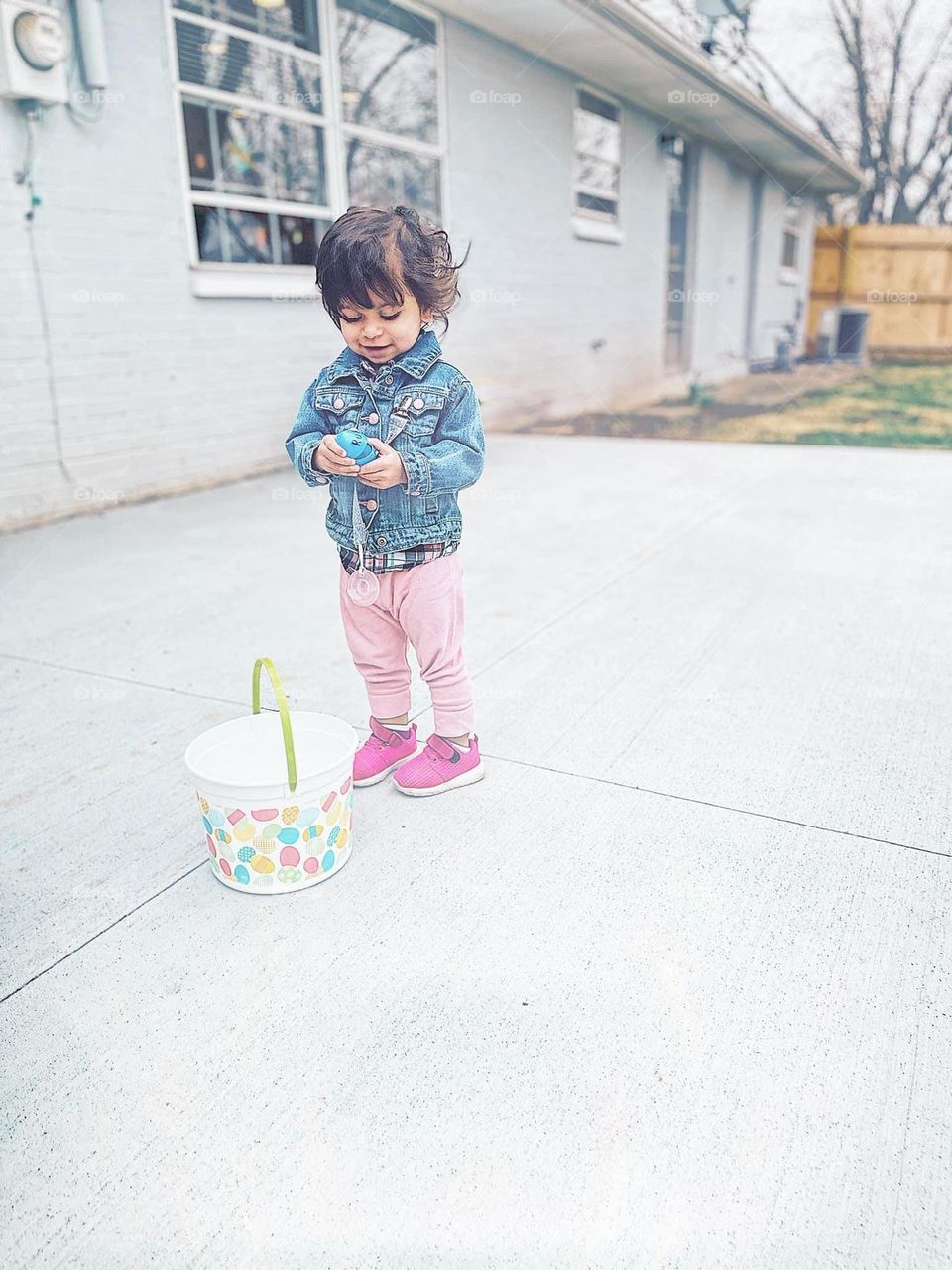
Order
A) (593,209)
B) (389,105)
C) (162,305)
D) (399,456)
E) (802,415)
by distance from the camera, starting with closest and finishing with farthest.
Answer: (399,456), (162,305), (389,105), (802,415), (593,209)

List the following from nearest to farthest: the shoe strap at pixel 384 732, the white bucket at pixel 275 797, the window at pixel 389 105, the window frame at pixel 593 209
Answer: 1. the white bucket at pixel 275 797
2. the shoe strap at pixel 384 732
3. the window at pixel 389 105
4. the window frame at pixel 593 209

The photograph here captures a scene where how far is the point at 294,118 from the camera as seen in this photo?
6062mm

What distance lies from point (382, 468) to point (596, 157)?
9.29m

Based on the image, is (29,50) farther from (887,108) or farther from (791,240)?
(887,108)

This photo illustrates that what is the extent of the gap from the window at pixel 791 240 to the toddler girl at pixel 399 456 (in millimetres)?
16077

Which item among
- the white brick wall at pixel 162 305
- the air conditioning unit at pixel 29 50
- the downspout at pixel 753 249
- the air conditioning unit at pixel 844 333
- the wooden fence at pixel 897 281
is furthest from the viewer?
the wooden fence at pixel 897 281

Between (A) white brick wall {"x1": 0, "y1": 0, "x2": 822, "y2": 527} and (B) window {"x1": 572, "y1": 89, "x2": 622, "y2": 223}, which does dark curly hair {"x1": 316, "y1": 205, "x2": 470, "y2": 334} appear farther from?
(B) window {"x1": 572, "y1": 89, "x2": 622, "y2": 223}

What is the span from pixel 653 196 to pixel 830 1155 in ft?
37.4

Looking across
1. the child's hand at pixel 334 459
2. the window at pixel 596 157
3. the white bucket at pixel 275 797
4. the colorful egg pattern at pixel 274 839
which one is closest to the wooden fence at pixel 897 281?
the window at pixel 596 157

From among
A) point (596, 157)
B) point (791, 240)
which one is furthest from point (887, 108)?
point (596, 157)

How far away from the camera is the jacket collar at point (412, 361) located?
6.25 feet

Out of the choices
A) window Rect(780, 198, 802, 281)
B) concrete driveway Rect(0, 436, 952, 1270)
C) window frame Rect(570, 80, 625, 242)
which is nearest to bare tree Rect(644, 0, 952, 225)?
window Rect(780, 198, 802, 281)

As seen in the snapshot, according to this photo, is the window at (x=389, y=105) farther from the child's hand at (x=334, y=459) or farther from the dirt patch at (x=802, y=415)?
the child's hand at (x=334, y=459)

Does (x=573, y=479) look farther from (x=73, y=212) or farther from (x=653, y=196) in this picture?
(x=653, y=196)
